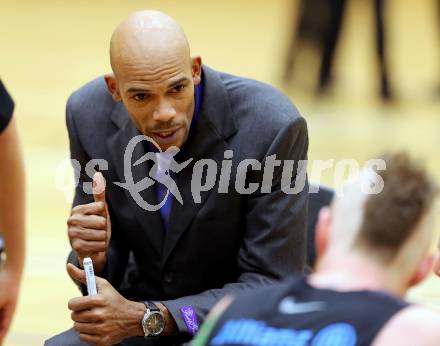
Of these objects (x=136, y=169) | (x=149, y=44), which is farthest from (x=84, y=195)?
(x=149, y=44)

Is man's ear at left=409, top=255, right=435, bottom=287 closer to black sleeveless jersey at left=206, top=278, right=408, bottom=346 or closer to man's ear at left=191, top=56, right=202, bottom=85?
black sleeveless jersey at left=206, top=278, right=408, bottom=346

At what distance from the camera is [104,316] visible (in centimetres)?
391

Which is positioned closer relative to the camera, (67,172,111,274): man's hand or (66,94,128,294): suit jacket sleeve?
(67,172,111,274): man's hand

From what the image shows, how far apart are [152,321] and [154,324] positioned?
0.04 feet

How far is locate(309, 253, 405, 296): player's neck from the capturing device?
8.77ft

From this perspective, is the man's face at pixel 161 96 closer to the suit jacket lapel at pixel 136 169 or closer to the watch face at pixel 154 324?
the suit jacket lapel at pixel 136 169

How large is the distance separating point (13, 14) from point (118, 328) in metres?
10.0

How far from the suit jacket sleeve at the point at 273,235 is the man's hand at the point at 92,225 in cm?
32

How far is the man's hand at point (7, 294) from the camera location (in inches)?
165

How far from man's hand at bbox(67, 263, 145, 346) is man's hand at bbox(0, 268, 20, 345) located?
1.14ft

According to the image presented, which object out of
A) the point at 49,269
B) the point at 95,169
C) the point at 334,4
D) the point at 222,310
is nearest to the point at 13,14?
the point at 334,4

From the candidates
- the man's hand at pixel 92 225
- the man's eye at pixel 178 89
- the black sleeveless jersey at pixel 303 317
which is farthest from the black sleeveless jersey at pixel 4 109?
the black sleeveless jersey at pixel 303 317

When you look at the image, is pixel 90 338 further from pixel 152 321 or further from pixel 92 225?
pixel 92 225

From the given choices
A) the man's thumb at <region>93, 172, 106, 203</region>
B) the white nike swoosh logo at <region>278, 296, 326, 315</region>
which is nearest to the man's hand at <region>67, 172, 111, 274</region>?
the man's thumb at <region>93, 172, 106, 203</region>
